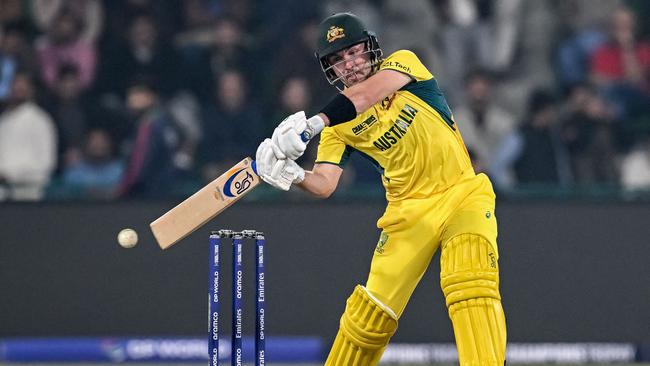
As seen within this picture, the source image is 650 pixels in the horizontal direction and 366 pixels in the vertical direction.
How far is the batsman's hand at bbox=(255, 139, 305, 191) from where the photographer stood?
14.3ft

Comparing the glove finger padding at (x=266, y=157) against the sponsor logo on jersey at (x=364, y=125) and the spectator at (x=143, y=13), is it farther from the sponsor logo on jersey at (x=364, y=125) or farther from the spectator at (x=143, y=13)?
the spectator at (x=143, y=13)

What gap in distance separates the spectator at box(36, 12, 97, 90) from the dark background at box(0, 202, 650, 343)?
89 cm

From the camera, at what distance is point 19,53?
26.7 feet

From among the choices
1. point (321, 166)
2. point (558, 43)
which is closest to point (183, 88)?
point (558, 43)

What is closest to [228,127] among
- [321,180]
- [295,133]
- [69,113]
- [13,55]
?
[69,113]

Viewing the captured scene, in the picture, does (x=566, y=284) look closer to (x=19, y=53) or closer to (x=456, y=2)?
(x=456, y=2)

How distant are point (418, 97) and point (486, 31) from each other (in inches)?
135

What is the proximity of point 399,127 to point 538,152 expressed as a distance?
3230 mm

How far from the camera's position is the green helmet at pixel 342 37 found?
4.68m

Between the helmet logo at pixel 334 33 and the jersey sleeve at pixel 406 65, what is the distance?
0.20 m

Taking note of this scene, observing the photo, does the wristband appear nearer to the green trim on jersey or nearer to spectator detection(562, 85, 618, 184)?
the green trim on jersey

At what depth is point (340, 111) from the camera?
4.37 metres

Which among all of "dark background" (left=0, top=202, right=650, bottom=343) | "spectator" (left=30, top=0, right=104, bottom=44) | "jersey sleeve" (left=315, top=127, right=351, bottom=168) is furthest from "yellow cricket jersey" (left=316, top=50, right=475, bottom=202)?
"spectator" (left=30, top=0, right=104, bottom=44)

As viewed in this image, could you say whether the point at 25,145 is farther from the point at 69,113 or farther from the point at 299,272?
the point at 299,272
